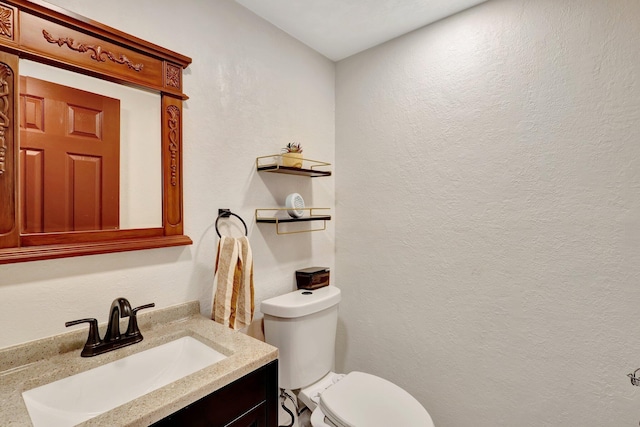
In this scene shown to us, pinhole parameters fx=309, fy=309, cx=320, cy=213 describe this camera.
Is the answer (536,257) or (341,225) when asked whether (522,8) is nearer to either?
(536,257)

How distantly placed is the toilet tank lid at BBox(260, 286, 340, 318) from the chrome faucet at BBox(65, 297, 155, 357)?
1.73ft

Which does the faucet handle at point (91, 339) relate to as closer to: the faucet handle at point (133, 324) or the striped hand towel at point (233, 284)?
the faucet handle at point (133, 324)

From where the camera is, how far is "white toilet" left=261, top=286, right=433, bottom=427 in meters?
1.22

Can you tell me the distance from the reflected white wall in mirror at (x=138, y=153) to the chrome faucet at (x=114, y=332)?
29 cm

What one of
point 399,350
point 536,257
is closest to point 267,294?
point 399,350

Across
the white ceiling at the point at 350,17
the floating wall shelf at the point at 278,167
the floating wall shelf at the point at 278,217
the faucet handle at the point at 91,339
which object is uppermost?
the white ceiling at the point at 350,17

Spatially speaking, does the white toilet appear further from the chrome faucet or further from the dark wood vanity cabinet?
the chrome faucet

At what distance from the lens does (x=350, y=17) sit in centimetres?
155

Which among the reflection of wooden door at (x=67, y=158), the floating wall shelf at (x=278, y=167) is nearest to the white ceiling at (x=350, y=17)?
the floating wall shelf at (x=278, y=167)

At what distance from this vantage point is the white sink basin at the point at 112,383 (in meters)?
0.81

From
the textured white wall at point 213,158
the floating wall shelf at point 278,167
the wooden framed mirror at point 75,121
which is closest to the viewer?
the wooden framed mirror at point 75,121

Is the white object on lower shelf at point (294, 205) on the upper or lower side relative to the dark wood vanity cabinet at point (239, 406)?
upper

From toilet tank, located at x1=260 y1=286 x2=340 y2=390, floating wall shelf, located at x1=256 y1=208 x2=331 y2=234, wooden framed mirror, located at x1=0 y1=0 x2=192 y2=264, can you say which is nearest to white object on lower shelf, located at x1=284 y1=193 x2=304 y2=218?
floating wall shelf, located at x1=256 y1=208 x2=331 y2=234

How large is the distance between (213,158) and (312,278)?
0.80 meters
